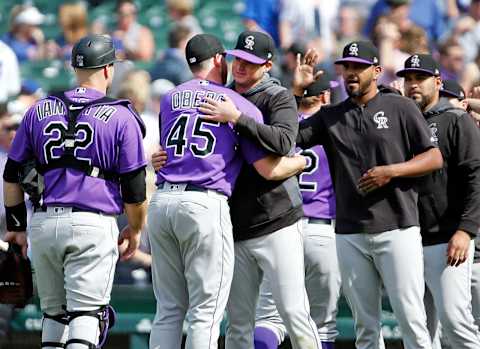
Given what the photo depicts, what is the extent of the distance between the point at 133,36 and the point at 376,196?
6.62m

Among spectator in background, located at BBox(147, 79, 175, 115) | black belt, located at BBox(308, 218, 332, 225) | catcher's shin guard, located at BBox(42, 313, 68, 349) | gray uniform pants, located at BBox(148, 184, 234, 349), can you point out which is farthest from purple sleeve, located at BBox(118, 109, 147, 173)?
spectator in background, located at BBox(147, 79, 175, 115)

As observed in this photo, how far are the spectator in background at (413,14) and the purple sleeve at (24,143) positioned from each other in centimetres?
642

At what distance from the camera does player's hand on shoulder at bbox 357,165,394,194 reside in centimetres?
609

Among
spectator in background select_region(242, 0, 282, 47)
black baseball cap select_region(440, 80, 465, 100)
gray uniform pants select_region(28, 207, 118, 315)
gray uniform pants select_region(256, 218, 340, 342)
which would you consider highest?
spectator in background select_region(242, 0, 282, 47)

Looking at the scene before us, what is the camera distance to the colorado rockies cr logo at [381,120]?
622 centimetres

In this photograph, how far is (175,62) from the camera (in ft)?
37.6

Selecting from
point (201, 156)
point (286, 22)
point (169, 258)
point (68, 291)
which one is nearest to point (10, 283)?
point (68, 291)

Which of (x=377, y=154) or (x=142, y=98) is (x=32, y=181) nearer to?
(x=377, y=154)

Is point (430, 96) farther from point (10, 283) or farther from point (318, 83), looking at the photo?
point (10, 283)

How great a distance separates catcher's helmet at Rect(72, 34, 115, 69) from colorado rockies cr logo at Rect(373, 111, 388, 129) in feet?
5.25

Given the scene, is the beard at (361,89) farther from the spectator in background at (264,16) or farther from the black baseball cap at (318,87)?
the spectator in background at (264,16)

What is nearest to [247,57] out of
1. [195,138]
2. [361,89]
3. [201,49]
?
[201,49]

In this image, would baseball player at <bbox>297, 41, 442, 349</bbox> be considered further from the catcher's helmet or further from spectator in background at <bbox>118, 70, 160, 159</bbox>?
spectator in background at <bbox>118, 70, 160, 159</bbox>

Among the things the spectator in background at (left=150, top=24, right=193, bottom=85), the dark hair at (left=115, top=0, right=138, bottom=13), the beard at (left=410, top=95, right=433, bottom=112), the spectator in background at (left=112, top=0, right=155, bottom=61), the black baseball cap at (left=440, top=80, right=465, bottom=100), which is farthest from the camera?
the dark hair at (left=115, top=0, right=138, bottom=13)
